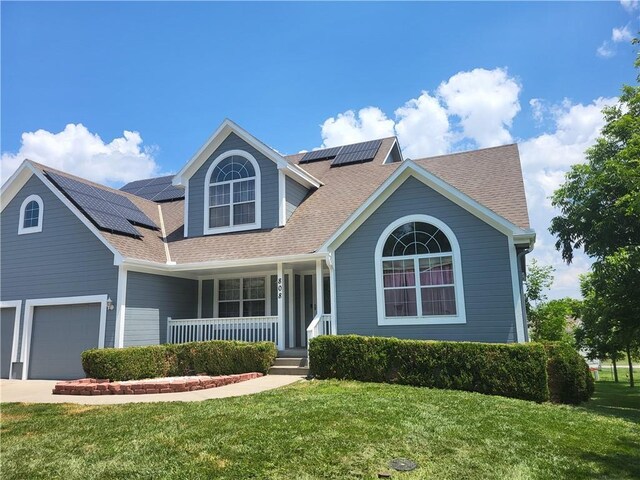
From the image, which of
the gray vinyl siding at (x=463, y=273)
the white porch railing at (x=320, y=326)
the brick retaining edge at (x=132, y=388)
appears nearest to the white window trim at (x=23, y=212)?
the brick retaining edge at (x=132, y=388)

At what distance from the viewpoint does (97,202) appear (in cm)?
1495

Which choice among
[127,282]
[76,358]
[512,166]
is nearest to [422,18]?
[512,166]

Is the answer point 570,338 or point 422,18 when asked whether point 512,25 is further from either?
point 570,338

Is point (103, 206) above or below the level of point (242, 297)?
above

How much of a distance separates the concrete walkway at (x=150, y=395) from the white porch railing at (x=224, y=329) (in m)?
2.06

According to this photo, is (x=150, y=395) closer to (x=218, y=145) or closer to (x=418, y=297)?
(x=418, y=297)

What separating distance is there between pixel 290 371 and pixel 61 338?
7.31 metres

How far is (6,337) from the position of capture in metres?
14.3

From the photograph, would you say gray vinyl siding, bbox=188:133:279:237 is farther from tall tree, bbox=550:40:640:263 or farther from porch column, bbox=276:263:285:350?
tall tree, bbox=550:40:640:263

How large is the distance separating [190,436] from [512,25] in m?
11.6

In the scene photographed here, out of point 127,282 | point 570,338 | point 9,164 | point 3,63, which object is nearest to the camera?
point 3,63

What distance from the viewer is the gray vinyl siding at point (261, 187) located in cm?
1536

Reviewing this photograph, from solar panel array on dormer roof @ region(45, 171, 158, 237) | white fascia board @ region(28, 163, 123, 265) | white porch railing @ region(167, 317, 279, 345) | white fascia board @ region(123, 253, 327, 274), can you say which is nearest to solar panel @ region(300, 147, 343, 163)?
solar panel array on dormer roof @ region(45, 171, 158, 237)

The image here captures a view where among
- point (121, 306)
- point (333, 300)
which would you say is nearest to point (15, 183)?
point (121, 306)
